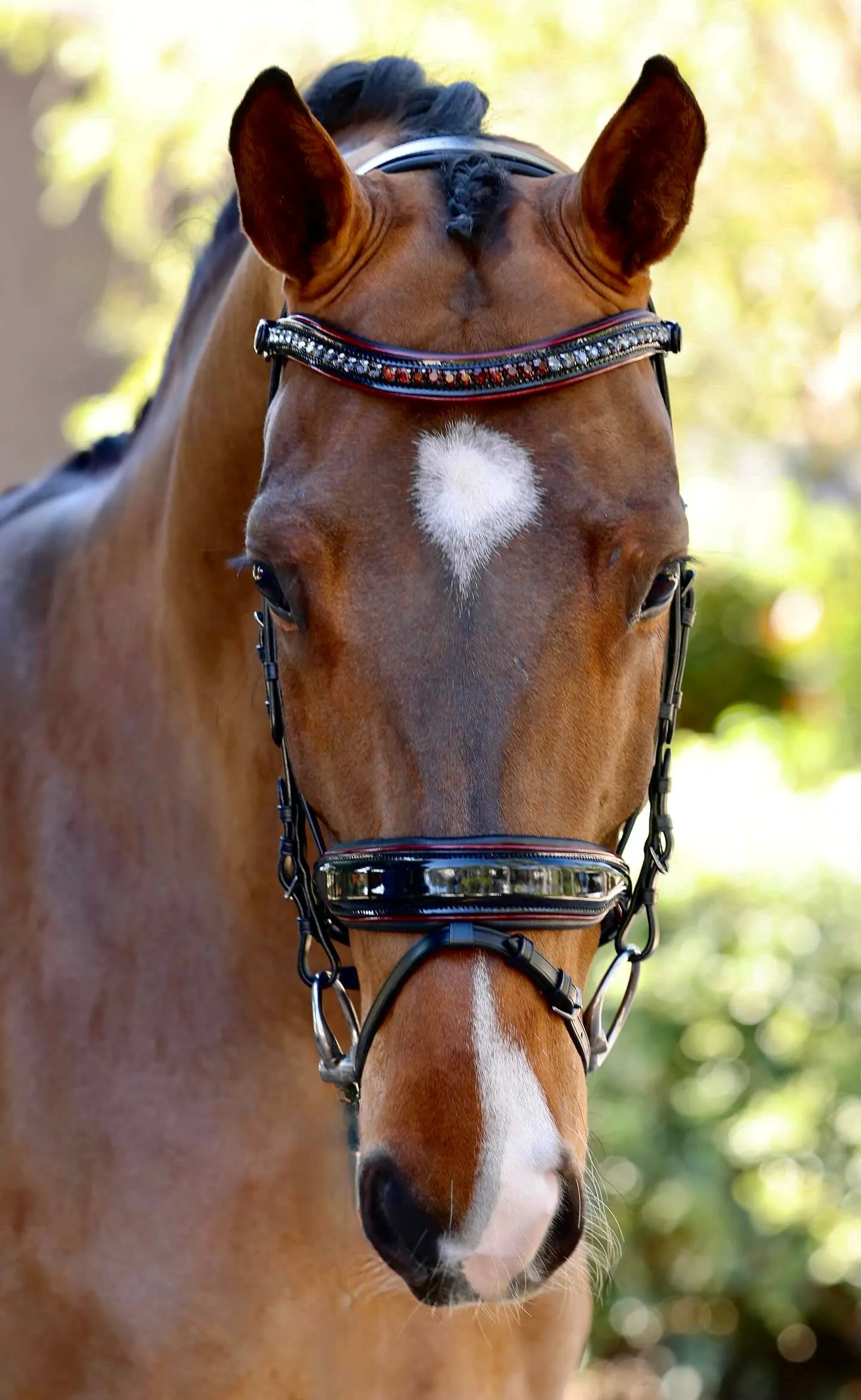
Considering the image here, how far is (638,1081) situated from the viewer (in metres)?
4.59

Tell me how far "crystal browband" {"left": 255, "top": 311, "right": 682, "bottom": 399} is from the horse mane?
17cm

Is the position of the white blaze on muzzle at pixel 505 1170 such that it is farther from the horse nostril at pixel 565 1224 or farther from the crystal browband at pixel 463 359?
the crystal browband at pixel 463 359

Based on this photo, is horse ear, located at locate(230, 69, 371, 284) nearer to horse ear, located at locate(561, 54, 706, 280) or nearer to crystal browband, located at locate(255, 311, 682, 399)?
crystal browband, located at locate(255, 311, 682, 399)

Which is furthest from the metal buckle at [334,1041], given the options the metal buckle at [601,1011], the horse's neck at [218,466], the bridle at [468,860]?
the horse's neck at [218,466]

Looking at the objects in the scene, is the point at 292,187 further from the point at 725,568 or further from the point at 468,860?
the point at 725,568

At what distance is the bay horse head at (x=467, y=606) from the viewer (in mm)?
1482

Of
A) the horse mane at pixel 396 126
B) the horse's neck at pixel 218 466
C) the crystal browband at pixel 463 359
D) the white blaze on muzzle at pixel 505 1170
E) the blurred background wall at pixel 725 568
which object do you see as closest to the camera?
the white blaze on muzzle at pixel 505 1170

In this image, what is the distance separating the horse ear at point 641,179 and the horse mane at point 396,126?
0.38 ft

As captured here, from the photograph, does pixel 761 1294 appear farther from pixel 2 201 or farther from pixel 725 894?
pixel 2 201

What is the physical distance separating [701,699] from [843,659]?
1537 millimetres

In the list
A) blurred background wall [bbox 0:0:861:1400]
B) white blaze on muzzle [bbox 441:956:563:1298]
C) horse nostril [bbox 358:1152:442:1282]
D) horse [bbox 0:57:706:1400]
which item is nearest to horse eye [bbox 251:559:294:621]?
horse [bbox 0:57:706:1400]

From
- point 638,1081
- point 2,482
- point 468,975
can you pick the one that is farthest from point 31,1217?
point 2,482

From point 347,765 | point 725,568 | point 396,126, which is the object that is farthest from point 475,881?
point 725,568

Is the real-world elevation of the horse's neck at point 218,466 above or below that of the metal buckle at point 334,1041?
above
